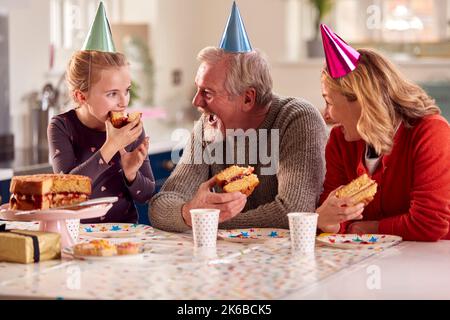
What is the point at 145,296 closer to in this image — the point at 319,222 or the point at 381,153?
the point at 319,222

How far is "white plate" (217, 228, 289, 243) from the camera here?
2.57 meters

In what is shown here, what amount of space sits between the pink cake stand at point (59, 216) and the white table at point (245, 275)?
0.13 metres

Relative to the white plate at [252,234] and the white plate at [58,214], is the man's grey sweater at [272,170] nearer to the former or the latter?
the white plate at [252,234]

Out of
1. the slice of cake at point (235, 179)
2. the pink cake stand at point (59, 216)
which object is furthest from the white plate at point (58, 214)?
the slice of cake at point (235, 179)

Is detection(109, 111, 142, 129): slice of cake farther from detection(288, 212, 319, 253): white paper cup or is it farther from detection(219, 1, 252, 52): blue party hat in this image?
detection(288, 212, 319, 253): white paper cup

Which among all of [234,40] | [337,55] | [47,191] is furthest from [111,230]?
[337,55]

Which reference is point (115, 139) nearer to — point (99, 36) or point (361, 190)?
point (99, 36)

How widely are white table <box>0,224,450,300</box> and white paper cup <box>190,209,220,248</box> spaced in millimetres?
34

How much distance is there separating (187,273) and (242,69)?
101cm

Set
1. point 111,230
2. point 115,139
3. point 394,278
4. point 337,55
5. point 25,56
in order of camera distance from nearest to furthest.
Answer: point 394,278, point 337,55, point 111,230, point 115,139, point 25,56

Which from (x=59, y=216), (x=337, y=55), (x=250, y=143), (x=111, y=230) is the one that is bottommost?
(x=111, y=230)

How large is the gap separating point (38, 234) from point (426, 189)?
3.48 ft

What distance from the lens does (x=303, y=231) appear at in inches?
94.0

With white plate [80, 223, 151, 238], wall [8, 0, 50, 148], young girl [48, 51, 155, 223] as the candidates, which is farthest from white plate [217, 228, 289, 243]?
wall [8, 0, 50, 148]
